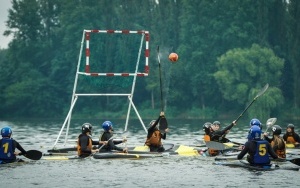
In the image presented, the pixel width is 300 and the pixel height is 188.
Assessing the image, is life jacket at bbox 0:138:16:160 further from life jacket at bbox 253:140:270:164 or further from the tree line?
the tree line

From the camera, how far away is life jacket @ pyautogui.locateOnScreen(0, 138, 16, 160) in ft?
90.1

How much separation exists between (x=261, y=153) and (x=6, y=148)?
9.05 m

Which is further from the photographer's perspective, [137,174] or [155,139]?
[155,139]

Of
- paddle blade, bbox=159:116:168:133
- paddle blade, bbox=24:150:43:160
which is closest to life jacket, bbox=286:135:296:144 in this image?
paddle blade, bbox=159:116:168:133

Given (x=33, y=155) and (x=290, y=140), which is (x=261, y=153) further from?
(x=33, y=155)

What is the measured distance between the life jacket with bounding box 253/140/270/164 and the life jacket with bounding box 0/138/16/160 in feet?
28.5

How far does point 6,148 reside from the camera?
27.5 m

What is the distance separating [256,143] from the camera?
25.3 metres

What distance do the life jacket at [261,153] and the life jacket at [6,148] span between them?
8688mm

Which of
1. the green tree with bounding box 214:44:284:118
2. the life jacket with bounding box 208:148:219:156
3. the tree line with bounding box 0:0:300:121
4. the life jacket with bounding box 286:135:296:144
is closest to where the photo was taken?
the life jacket with bounding box 208:148:219:156

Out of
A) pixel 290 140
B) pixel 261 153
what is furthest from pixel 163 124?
pixel 261 153

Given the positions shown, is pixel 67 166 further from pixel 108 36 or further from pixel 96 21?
pixel 96 21

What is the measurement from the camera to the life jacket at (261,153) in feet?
82.9

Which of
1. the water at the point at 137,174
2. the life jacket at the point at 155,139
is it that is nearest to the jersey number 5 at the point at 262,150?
the water at the point at 137,174
